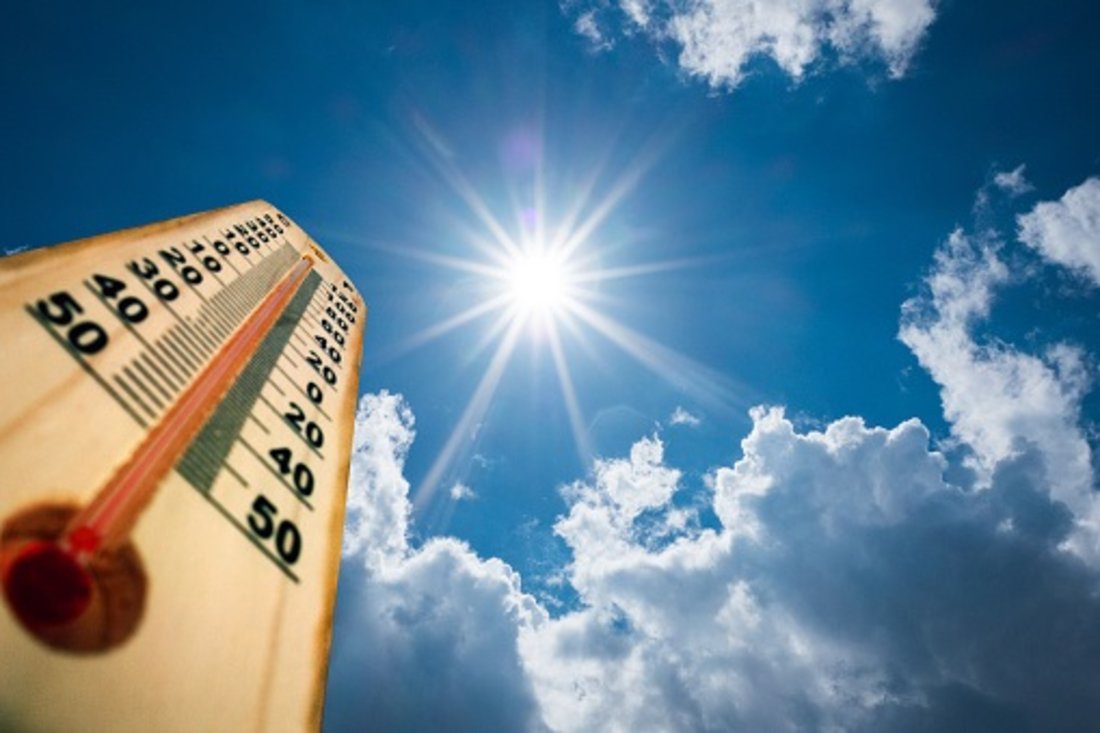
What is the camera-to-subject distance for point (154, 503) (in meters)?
3.26

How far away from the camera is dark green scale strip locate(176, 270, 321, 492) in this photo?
3.70 m

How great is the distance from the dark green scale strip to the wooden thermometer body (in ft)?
0.05

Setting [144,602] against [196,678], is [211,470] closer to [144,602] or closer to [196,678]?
[144,602]

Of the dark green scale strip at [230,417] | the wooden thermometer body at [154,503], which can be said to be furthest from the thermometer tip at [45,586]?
the dark green scale strip at [230,417]

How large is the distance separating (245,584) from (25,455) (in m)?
1.30

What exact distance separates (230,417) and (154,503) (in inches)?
44.2

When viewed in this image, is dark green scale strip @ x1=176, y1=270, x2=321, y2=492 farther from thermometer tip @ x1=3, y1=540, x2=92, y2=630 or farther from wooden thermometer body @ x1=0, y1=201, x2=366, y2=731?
thermometer tip @ x1=3, y1=540, x2=92, y2=630

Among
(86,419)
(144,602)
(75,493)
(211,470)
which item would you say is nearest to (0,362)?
(86,419)

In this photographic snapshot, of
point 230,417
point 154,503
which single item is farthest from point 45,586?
point 230,417

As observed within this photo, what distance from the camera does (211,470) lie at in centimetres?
381

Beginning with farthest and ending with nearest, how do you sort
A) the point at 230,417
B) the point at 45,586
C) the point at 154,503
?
the point at 230,417 → the point at 154,503 → the point at 45,586

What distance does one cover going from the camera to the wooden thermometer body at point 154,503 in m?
2.57

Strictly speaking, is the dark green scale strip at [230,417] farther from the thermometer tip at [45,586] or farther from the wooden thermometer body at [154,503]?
the thermometer tip at [45,586]

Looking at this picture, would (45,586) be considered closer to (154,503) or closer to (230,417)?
(154,503)
